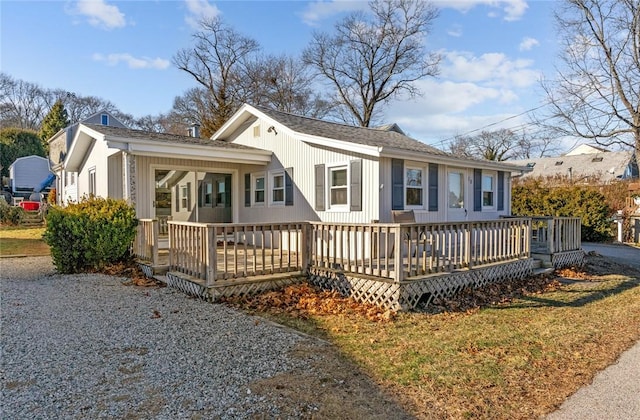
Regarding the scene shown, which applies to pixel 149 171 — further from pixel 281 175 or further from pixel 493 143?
pixel 493 143

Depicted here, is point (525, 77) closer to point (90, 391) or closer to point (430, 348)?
point (430, 348)

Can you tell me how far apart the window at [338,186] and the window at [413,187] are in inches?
57.0

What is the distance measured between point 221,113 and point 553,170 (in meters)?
30.4

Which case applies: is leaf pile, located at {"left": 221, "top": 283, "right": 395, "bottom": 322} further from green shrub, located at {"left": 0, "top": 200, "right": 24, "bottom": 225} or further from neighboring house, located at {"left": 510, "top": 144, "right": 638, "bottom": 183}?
neighboring house, located at {"left": 510, "top": 144, "right": 638, "bottom": 183}

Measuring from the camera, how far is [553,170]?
1475 inches

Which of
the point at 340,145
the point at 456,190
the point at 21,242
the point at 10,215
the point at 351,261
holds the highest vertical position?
the point at 340,145

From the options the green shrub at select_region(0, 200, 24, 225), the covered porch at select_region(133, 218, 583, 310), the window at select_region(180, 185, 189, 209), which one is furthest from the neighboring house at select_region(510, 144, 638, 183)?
the green shrub at select_region(0, 200, 24, 225)

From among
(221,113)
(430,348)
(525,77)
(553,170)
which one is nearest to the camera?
(430,348)

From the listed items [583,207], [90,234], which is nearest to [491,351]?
[90,234]

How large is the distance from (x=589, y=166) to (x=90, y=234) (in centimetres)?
3888

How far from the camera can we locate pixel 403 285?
632 cm

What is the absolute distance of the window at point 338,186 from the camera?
9.29 metres

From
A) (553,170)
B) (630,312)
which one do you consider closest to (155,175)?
(630,312)

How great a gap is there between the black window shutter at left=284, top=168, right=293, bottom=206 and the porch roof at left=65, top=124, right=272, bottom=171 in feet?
2.96
